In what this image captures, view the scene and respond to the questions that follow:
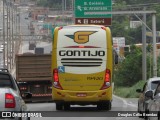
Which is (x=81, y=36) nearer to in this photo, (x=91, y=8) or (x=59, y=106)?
(x=59, y=106)

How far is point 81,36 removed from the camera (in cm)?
2828

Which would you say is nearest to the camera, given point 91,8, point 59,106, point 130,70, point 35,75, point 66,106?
point 59,106

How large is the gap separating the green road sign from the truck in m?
11.1

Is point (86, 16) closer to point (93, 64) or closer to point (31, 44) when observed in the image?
point (93, 64)

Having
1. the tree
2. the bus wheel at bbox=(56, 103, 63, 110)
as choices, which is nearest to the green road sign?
the bus wheel at bbox=(56, 103, 63, 110)

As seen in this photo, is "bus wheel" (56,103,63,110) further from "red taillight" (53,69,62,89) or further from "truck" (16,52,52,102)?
"truck" (16,52,52,102)

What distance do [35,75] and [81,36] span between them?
1286cm

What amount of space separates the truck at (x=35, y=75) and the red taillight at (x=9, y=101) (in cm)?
2521

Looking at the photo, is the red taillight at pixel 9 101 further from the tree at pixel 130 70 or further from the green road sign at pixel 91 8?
the tree at pixel 130 70

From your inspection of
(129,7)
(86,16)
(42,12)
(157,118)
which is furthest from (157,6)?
(157,118)

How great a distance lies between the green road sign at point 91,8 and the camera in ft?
168

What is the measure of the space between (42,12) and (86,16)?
132 meters

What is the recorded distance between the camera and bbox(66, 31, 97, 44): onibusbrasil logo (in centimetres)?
2819

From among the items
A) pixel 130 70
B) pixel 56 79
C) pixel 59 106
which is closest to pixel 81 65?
pixel 56 79
